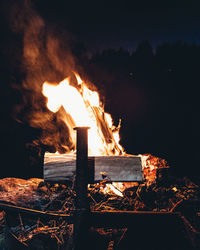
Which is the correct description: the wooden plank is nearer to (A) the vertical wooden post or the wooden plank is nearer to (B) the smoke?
(A) the vertical wooden post

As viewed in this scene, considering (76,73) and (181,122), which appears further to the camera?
(181,122)

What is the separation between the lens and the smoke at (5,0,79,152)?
13.0 ft

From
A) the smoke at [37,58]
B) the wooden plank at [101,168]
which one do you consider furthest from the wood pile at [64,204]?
the smoke at [37,58]

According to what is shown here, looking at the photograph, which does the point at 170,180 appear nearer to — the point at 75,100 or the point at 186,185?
the point at 186,185

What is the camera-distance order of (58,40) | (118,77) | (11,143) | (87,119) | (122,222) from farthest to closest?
(118,77) < (11,143) < (58,40) < (87,119) < (122,222)

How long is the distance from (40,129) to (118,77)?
12690 millimetres

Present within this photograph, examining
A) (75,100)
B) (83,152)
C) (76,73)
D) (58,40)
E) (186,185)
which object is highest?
(58,40)

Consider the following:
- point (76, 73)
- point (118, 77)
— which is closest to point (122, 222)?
point (76, 73)

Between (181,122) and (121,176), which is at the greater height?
(181,122)

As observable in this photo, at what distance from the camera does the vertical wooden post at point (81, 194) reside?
1923mm

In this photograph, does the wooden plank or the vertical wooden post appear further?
the wooden plank

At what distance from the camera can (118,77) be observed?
1672cm

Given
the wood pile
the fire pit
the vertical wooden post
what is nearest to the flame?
the fire pit

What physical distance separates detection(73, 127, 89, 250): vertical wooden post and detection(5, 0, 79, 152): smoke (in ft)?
8.10
